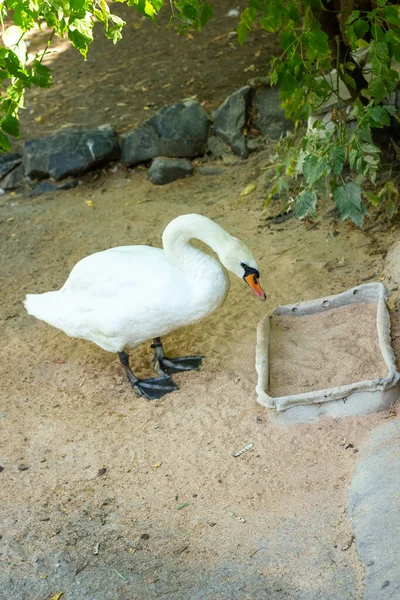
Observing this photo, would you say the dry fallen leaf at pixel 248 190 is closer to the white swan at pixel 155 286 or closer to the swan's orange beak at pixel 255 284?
the white swan at pixel 155 286

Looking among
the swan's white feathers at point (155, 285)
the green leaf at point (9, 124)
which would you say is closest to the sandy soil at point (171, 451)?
the swan's white feathers at point (155, 285)

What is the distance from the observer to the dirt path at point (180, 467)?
353 cm

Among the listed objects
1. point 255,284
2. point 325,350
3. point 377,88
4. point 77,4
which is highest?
point 77,4

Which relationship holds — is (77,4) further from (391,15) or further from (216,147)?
(216,147)

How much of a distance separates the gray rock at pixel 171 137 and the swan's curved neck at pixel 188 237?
10.3 feet

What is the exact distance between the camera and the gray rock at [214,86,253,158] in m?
7.52

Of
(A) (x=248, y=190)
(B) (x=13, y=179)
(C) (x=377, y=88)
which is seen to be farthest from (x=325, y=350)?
(B) (x=13, y=179)

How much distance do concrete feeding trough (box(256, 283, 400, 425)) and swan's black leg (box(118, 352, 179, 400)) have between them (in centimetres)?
63

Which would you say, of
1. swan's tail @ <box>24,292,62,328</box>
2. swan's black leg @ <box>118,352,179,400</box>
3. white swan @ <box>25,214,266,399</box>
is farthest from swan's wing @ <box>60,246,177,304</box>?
swan's black leg @ <box>118,352,179,400</box>

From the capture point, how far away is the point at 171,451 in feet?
14.2

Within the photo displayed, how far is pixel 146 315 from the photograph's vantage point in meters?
4.55

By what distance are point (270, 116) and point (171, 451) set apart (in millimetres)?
4129

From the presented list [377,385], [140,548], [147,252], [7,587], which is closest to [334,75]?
[147,252]

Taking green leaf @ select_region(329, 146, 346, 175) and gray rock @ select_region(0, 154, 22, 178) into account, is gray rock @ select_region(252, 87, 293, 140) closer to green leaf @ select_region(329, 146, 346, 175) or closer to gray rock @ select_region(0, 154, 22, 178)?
gray rock @ select_region(0, 154, 22, 178)
